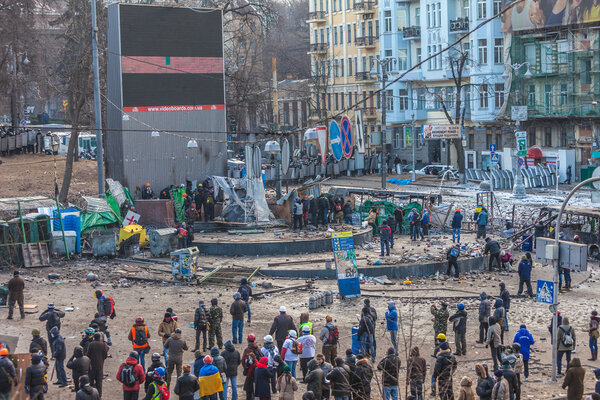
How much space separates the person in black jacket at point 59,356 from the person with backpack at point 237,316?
4143mm

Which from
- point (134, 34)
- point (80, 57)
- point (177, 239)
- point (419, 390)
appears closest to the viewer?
point (419, 390)

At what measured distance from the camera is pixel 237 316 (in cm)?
2100

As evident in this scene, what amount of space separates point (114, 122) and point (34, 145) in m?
20.8

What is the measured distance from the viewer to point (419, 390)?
1648 centimetres

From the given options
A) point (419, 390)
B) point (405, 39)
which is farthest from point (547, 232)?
point (405, 39)

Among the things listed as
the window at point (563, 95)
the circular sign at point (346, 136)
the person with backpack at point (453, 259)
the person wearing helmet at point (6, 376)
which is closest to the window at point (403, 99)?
the window at point (563, 95)

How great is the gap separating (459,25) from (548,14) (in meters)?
10.6

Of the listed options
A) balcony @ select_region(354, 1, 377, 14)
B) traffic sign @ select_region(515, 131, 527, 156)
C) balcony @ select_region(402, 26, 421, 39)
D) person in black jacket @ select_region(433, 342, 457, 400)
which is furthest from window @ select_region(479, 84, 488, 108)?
person in black jacket @ select_region(433, 342, 457, 400)

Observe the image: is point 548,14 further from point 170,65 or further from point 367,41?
point 170,65

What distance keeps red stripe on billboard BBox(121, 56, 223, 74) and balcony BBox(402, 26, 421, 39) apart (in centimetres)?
3331

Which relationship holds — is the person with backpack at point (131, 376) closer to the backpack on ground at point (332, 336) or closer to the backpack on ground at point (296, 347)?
the backpack on ground at point (296, 347)

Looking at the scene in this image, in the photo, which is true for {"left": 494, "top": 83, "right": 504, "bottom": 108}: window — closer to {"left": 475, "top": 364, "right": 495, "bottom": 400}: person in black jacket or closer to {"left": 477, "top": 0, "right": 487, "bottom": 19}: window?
{"left": 477, "top": 0, "right": 487, "bottom": 19}: window

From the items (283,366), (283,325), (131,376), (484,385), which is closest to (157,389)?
(131,376)

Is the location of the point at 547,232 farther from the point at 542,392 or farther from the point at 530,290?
the point at 542,392
